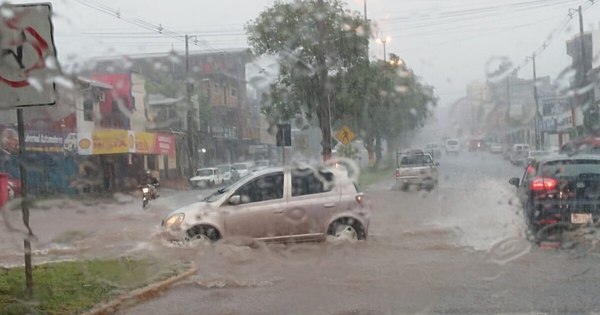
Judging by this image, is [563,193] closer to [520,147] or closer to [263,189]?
[263,189]

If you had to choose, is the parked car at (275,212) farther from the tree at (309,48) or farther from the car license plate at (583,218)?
the tree at (309,48)

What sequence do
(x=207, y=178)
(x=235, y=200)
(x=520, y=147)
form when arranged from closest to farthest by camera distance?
(x=235, y=200)
(x=207, y=178)
(x=520, y=147)

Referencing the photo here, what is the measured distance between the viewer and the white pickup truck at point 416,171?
84.2ft

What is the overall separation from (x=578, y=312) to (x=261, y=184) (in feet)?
19.9

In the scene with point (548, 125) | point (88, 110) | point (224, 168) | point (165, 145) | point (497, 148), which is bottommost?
point (224, 168)

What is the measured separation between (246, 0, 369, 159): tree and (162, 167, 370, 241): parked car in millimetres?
10200

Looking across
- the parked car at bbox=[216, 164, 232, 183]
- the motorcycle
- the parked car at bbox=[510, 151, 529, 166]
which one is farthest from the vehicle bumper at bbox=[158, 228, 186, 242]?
the parked car at bbox=[510, 151, 529, 166]

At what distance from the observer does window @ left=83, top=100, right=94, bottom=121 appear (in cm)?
1442

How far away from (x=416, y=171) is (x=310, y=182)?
47.8 feet

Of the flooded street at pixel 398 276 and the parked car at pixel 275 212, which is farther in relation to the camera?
the parked car at pixel 275 212

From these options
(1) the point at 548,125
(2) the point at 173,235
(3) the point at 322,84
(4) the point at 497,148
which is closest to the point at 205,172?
(3) the point at 322,84

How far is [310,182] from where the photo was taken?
1180cm

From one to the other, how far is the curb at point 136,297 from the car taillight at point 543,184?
5522 mm

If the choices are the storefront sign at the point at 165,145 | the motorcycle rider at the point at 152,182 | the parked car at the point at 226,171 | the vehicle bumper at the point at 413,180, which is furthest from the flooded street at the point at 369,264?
the vehicle bumper at the point at 413,180
